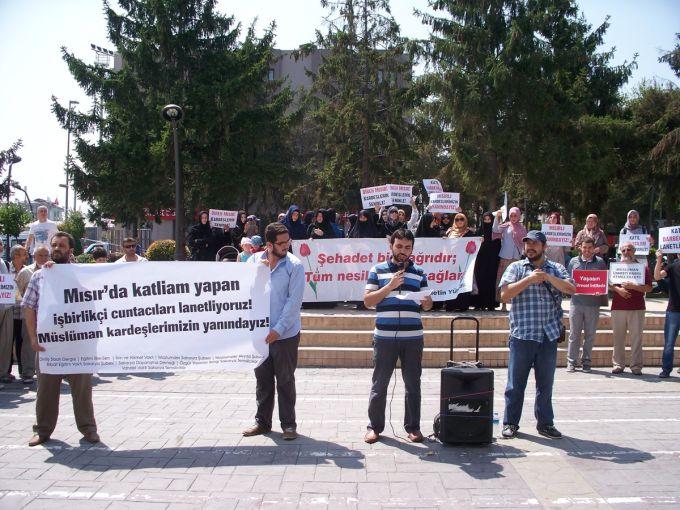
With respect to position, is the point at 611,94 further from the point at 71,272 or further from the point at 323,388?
the point at 71,272

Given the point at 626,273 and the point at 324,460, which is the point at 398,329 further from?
the point at 626,273

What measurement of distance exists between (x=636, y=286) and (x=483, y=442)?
4.91 m

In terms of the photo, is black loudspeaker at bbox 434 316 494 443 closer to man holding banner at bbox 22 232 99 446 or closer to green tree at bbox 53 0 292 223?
man holding banner at bbox 22 232 99 446

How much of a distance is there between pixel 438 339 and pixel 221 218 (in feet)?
22.1

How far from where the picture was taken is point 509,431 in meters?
6.78

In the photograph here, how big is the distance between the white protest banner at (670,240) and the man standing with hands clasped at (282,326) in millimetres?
6702

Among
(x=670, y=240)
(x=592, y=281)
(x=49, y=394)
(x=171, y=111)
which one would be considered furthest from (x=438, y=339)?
A: (x=171, y=111)

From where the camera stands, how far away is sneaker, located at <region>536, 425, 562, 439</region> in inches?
266

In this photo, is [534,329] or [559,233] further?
[559,233]

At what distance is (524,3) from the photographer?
3012cm

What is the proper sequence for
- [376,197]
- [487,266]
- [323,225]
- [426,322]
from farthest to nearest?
[323,225]
[376,197]
[487,266]
[426,322]

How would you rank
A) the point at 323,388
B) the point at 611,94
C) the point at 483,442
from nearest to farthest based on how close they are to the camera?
the point at 483,442
the point at 323,388
the point at 611,94

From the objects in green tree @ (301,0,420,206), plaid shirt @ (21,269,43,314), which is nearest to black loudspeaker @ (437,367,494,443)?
plaid shirt @ (21,269,43,314)

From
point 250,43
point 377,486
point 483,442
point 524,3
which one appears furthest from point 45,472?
point 524,3
